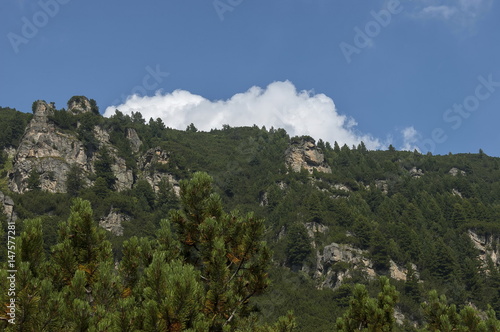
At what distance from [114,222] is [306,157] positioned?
65.3 m

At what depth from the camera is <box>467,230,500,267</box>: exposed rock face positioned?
8988 centimetres

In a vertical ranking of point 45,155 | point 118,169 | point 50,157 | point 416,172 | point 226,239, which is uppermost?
point 416,172

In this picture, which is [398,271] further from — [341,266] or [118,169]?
[118,169]

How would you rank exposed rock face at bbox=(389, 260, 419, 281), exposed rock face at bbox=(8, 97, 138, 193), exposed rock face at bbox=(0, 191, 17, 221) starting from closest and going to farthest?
exposed rock face at bbox=(0, 191, 17, 221) → exposed rock face at bbox=(389, 260, 419, 281) → exposed rock face at bbox=(8, 97, 138, 193)

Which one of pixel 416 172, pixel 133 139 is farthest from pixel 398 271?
pixel 133 139

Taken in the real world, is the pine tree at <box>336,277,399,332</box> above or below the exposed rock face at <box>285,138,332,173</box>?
below

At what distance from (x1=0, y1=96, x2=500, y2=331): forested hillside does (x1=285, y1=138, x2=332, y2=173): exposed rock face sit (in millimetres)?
491

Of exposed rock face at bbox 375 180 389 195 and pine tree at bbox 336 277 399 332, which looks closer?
pine tree at bbox 336 277 399 332

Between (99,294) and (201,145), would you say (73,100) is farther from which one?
(99,294)

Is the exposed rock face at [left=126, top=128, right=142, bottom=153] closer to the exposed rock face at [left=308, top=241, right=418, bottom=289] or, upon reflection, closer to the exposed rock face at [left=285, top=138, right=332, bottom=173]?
the exposed rock face at [left=285, top=138, right=332, bottom=173]

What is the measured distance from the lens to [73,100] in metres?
128

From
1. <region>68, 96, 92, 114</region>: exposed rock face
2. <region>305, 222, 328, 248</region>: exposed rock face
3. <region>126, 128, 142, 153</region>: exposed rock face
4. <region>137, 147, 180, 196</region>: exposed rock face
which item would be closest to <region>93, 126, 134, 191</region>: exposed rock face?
<region>137, 147, 180, 196</region>: exposed rock face

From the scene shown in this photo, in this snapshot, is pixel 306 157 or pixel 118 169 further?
pixel 306 157

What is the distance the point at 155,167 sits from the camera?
374 feet
